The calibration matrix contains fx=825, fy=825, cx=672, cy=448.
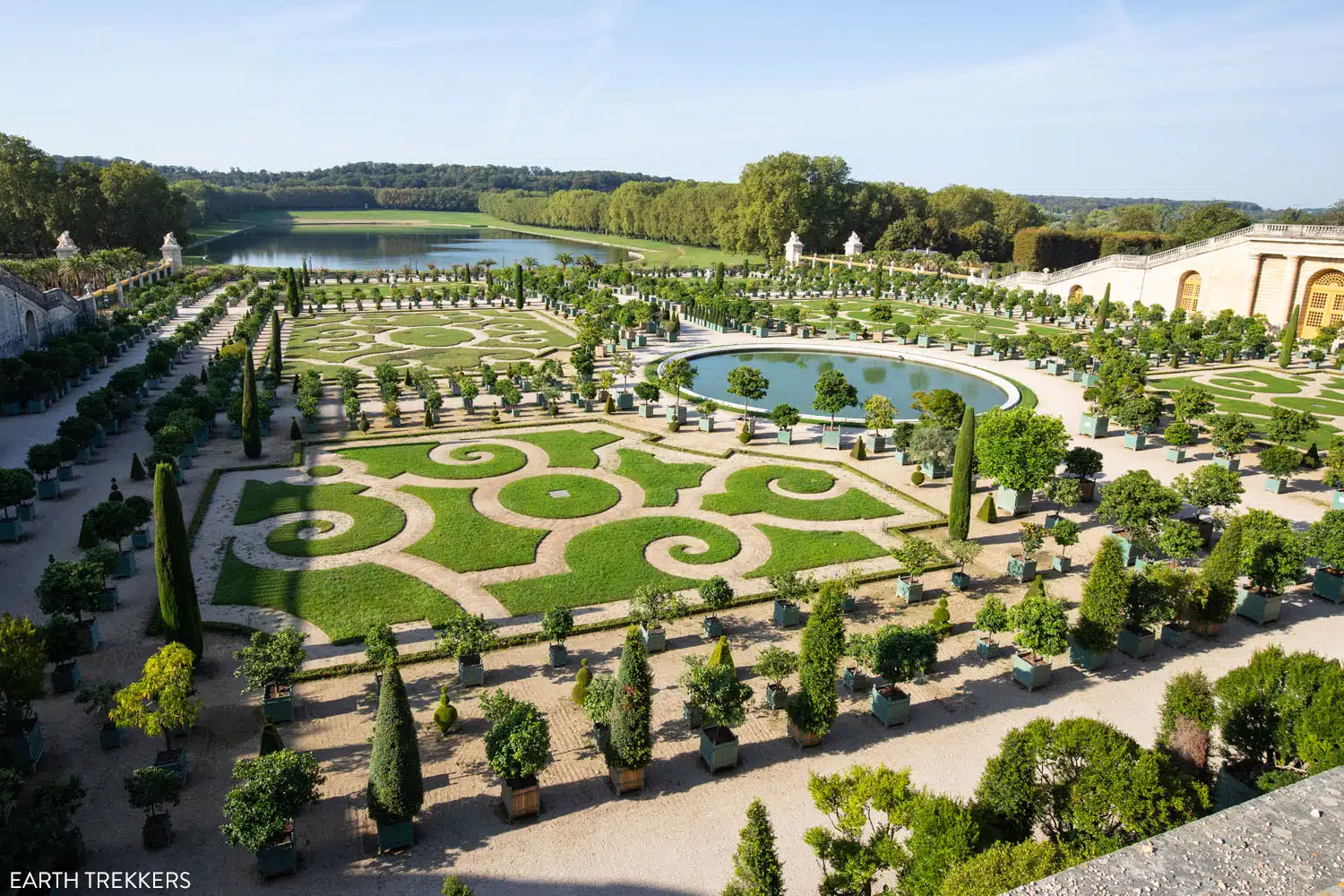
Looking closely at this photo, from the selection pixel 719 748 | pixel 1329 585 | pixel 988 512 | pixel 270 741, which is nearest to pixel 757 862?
pixel 719 748

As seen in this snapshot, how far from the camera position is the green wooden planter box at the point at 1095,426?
3853 centimetres

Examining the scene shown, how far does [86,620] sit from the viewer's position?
2008cm

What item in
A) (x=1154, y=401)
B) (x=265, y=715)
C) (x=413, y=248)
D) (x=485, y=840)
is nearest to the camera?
(x=485, y=840)

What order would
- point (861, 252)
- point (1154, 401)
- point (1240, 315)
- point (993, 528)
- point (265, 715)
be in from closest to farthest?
point (265, 715) < point (993, 528) < point (1154, 401) < point (1240, 315) < point (861, 252)

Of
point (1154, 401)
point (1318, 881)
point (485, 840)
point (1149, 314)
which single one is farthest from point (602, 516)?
point (1149, 314)

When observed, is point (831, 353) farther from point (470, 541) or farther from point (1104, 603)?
point (1104, 603)

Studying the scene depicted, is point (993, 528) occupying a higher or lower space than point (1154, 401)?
lower

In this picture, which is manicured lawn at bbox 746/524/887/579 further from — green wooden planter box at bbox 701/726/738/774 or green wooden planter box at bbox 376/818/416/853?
green wooden planter box at bbox 376/818/416/853

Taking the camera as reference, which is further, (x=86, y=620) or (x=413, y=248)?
(x=413, y=248)

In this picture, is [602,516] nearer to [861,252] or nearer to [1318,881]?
[1318,881]

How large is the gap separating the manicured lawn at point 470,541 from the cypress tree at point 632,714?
33.1 ft

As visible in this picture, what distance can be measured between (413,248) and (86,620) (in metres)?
145

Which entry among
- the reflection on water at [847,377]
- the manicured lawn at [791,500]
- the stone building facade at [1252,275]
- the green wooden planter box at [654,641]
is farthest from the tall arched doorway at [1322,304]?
the green wooden planter box at [654,641]

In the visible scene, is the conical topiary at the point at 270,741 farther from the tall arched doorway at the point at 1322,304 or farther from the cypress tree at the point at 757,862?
the tall arched doorway at the point at 1322,304
